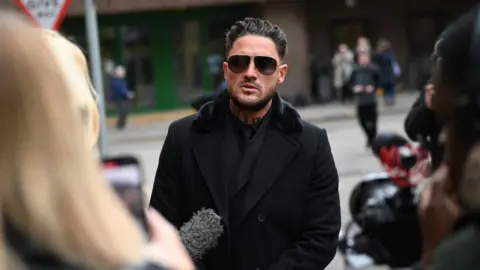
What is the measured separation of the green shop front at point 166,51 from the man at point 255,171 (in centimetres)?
1992

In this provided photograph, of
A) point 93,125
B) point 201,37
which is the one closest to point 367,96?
point 201,37

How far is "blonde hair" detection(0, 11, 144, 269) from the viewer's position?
4.60 feet

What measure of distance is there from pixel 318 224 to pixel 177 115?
19686mm

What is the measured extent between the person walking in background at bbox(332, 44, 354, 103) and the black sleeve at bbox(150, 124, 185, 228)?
1930 centimetres

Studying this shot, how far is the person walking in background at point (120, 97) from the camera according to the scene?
67.2 feet

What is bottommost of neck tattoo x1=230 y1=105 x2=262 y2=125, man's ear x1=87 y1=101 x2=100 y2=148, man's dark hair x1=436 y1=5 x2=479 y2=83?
neck tattoo x1=230 y1=105 x2=262 y2=125

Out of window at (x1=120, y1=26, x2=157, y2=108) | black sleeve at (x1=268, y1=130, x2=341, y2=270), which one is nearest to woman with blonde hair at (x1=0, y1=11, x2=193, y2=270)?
black sleeve at (x1=268, y1=130, x2=341, y2=270)

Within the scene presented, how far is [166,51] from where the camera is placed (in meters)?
23.4

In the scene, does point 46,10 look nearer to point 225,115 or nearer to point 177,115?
point 225,115

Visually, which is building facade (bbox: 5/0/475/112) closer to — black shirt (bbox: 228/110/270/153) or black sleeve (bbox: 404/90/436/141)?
black sleeve (bbox: 404/90/436/141)

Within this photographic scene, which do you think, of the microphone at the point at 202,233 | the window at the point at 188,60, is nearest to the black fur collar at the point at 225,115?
the microphone at the point at 202,233

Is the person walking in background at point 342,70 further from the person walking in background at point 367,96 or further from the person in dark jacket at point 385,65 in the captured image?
the person walking in background at point 367,96

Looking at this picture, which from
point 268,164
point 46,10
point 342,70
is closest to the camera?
point 268,164

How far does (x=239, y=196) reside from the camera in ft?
10.1
